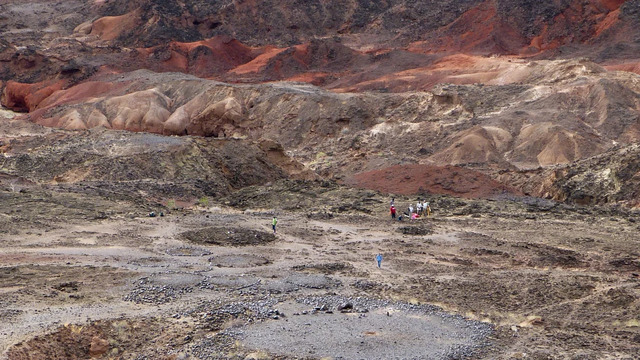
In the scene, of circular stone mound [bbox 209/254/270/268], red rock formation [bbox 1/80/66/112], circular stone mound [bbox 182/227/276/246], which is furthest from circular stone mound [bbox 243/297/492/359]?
red rock formation [bbox 1/80/66/112]

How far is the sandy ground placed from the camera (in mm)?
16469

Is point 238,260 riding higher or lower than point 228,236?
higher

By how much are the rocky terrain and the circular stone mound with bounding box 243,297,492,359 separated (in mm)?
76

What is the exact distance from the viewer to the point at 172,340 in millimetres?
16500

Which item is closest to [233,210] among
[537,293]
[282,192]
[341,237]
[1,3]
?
[282,192]

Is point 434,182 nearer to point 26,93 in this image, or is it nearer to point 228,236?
point 228,236

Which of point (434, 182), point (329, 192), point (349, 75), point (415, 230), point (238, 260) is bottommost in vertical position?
point (434, 182)

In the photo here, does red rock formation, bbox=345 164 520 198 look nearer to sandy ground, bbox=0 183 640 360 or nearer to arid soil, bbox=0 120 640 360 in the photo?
arid soil, bbox=0 120 640 360

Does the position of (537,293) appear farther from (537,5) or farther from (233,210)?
(537,5)

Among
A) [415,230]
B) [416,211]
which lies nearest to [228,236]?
[415,230]

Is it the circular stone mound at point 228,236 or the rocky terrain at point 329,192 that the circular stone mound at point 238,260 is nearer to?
the rocky terrain at point 329,192

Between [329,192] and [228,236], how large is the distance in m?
11.2

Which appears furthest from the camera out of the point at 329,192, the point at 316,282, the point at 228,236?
the point at 329,192

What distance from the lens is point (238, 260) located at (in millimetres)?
25219
